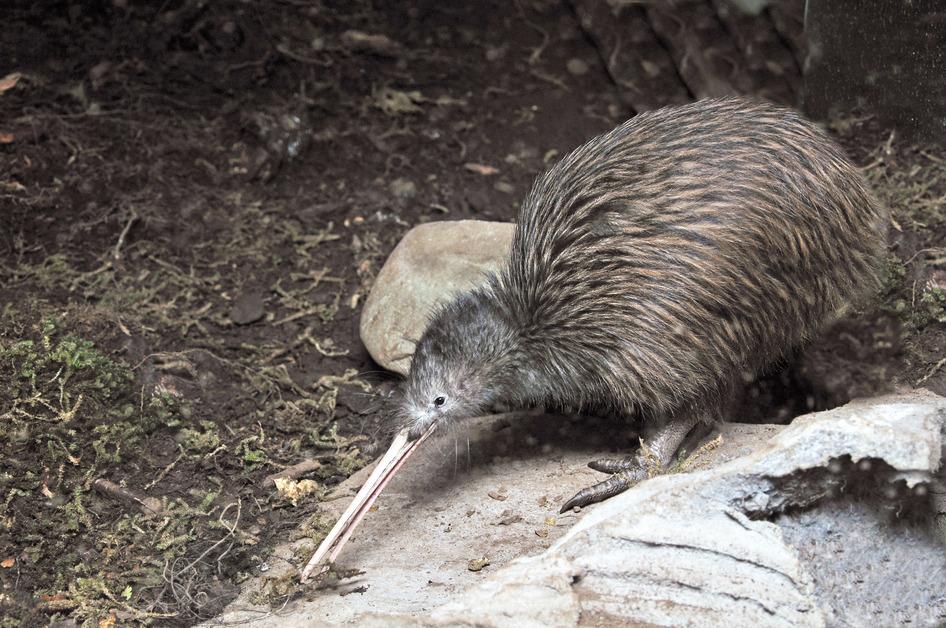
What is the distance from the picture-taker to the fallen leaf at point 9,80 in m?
5.35

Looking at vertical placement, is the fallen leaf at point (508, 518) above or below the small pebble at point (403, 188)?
below

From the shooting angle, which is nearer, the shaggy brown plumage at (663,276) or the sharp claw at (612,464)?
the shaggy brown plumage at (663,276)

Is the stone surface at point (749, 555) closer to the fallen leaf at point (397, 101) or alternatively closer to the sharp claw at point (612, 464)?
the sharp claw at point (612, 464)

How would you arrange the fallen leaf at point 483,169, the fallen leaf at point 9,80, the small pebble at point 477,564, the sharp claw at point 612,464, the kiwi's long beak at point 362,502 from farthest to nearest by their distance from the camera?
the fallen leaf at point 483,169, the fallen leaf at point 9,80, the sharp claw at point 612,464, the kiwi's long beak at point 362,502, the small pebble at point 477,564

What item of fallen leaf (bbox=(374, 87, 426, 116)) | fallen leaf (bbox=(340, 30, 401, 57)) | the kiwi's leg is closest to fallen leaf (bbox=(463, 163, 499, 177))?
fallen leaf (bbox=(374, 87, 426, 116))

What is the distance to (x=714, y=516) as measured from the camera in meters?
2.69

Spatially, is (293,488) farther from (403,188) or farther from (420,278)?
(403,188)

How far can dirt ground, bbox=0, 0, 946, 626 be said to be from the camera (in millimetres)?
3713

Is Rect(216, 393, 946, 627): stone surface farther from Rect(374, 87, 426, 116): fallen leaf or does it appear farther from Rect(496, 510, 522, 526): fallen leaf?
Rect(374, 87, 426, 116): fallen leaf

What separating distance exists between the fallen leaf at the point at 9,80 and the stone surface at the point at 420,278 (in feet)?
7.58

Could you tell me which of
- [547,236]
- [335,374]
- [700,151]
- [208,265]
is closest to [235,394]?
[335,374]

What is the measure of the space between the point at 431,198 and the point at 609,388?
79.7 inches

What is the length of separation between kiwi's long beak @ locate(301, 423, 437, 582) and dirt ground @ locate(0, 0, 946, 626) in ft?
0.62

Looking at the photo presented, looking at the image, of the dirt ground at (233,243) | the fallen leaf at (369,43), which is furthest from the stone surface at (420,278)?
the fallen leaf at (369,43)
